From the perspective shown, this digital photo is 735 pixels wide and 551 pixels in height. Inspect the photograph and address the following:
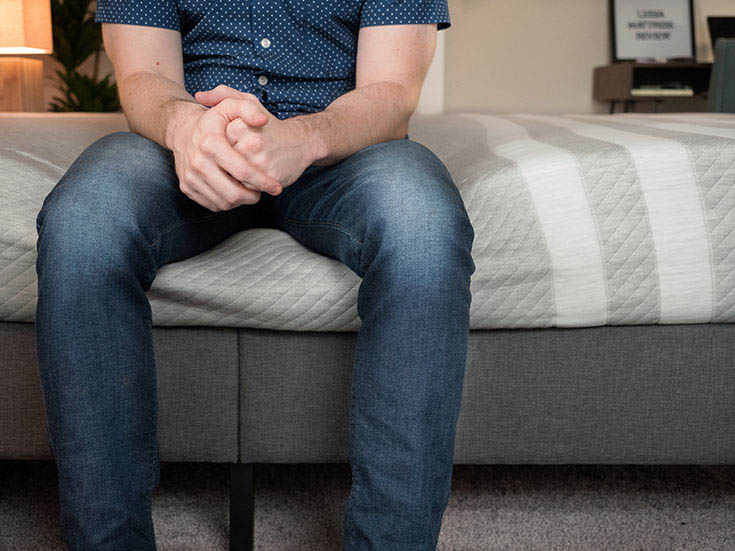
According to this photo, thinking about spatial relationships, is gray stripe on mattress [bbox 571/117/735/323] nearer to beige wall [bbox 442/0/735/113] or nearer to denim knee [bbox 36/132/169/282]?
denim knee [bbox 36/132/169/282]

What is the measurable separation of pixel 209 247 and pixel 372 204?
0.80ft

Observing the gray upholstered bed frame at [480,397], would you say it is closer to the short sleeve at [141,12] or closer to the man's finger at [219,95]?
the man's finger at [219,95]

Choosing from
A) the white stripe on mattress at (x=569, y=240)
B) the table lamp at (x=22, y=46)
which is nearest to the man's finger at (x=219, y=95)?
the white stripe on mattress at (x=569, y=240)

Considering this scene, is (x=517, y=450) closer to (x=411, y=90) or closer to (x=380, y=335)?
(x=380, y=335)

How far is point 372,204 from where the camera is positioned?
0.74 m

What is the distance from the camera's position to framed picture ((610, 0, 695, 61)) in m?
4.33

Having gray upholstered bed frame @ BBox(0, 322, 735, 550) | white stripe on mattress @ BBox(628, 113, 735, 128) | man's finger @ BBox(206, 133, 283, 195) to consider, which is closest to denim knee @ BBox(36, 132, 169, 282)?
man's finger @ BBox(206, 133, 283, 195)

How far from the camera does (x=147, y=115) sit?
34.3 inches

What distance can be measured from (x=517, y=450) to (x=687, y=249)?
1.08ft

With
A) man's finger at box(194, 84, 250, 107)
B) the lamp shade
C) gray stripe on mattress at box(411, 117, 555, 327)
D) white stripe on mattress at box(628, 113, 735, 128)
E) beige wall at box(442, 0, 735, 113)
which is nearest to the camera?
man's finger at box(194, 84, 250, 107)

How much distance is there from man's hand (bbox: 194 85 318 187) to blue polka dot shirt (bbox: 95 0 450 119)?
231 mm

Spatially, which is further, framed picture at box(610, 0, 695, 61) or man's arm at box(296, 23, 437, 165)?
framed picture at box(610, 0, 695, 61)

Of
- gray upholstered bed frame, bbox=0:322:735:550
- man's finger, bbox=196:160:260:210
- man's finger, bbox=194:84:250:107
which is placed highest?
man's finger, bbox=194:84:250:107

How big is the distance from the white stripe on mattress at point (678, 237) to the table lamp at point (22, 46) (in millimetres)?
2613
